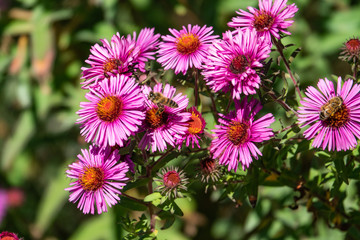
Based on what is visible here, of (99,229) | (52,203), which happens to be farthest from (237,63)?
(52,203)

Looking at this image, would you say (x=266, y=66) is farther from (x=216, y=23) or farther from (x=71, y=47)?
(x=71, y=47)

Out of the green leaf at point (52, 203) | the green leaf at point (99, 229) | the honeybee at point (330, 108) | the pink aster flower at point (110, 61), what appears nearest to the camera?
the honeybee at point (330, 108)

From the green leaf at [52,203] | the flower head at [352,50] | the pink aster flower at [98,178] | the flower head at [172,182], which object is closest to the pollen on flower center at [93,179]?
the pink aster flower at [98,178]

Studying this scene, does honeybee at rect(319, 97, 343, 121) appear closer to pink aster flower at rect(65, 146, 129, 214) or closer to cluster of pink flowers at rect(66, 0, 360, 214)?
cluster of pink flowers at rect(66, 0, 360, 214)

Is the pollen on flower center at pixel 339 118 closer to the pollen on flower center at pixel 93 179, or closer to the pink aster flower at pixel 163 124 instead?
the pink aster flower at pixel 163 124

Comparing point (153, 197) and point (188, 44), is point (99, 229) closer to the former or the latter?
point (153, 197)

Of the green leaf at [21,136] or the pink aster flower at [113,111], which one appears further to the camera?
the green leaf at [21,136]
